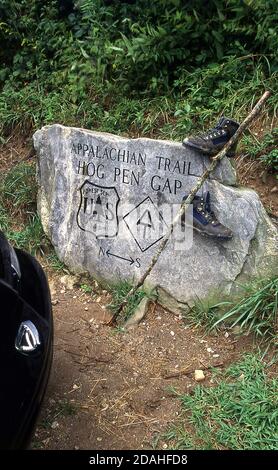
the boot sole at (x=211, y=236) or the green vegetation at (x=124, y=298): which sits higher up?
the boot sole at (x=211, y=236)

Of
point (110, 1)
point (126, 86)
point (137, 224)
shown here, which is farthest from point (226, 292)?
point (110, 1)

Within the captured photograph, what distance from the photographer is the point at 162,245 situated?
3.27 m

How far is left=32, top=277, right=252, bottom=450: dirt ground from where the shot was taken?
271 cm

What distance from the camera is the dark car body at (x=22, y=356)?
2023mm

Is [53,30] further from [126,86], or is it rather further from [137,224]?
[137,224]

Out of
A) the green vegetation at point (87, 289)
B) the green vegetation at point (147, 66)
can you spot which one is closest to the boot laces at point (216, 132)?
the green vegetation at point (147, 66)

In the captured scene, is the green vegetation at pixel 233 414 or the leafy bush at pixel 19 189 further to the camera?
the leafy bush at pixel 19 189

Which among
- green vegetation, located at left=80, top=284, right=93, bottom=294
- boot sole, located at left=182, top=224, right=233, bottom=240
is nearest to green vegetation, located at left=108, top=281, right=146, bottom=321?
green vegetation, located at left=80, top=284, right=93, bottom=294

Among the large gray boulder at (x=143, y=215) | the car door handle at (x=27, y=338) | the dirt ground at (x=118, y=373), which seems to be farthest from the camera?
the large gray boulder at (x=143, y=215)

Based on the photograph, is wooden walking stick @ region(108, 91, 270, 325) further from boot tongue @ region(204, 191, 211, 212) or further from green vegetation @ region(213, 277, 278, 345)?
green vegetation @ region(213, 277, 278, 345)

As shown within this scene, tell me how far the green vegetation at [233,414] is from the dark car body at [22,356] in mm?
784

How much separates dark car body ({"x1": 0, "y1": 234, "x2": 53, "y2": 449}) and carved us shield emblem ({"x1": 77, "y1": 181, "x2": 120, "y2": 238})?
1.12m

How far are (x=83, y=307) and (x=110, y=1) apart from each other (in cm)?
281

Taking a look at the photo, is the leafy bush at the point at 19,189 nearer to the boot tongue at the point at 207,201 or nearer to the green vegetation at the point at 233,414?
the boot tongue at the point at 207,201
